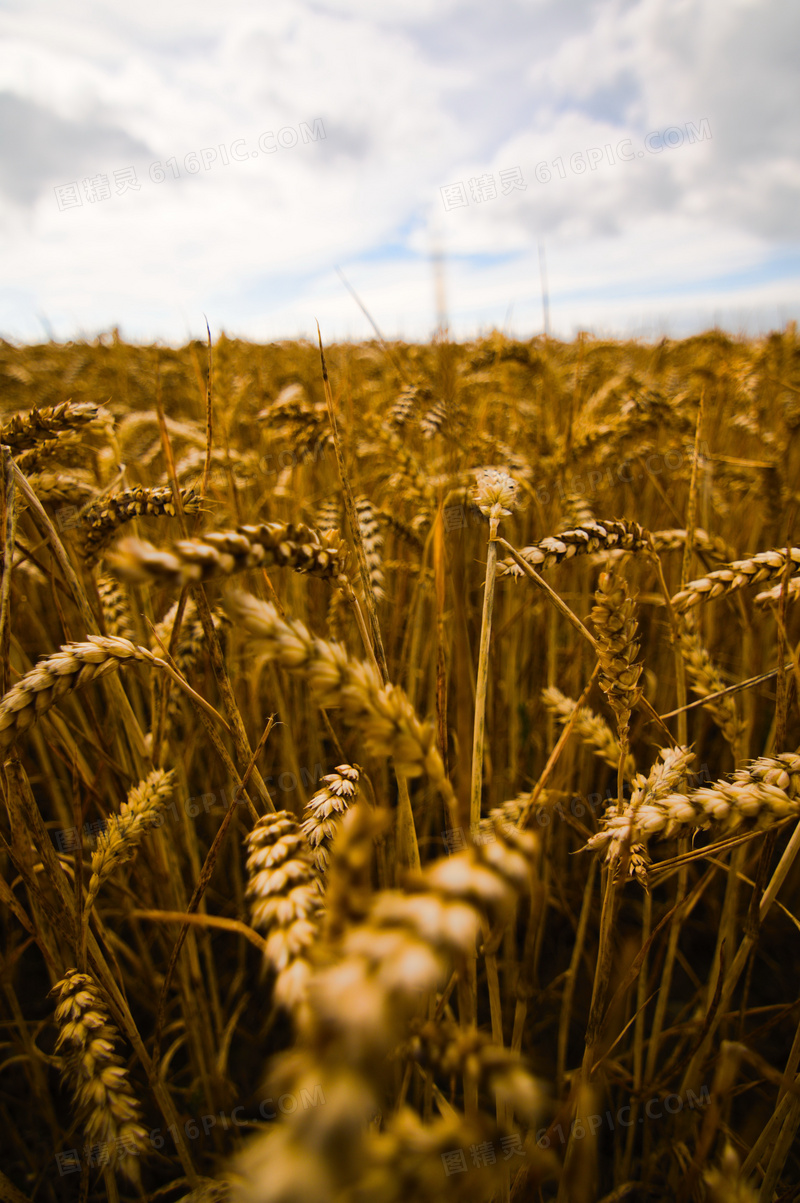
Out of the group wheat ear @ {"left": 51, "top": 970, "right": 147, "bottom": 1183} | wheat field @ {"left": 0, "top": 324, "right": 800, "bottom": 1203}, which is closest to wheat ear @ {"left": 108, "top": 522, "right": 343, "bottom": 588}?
wheat field @ {"left": 0, "top": 324, "right": 800, "bottom": 1203}

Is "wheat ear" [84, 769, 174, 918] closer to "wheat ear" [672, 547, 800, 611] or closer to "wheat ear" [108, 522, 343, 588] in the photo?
"wheat ear" [108, 522, 343, 588]

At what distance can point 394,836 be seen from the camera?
3.22ft

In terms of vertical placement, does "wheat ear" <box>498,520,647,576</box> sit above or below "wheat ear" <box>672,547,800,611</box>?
above

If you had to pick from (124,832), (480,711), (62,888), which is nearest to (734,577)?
(480,711)

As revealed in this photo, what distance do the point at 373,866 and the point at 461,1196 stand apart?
0.80 m

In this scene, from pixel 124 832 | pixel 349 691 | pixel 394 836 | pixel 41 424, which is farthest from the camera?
pixel 394 836

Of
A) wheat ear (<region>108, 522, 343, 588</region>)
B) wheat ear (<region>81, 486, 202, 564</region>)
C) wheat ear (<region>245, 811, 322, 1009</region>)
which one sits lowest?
A: wheat ear (<region>245, 811, 322, 1009</region>)

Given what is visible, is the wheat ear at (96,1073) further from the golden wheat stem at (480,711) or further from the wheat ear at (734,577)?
the wheat ear at (734,577)

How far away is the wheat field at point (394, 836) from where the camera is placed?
268mm

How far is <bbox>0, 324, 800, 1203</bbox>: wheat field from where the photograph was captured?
27cm

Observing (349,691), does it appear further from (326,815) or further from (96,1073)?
(96,1073)

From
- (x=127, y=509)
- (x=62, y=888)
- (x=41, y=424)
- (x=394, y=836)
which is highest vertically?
(x=41, y=424)

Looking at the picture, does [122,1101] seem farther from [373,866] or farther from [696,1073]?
[696,1073]

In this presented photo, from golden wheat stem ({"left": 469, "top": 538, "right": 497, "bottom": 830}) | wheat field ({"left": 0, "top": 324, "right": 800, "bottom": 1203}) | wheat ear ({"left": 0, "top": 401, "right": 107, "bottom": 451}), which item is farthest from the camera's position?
wheat ear ({"left": 0, "top": 401, "right": 107, "bottom": 451})
